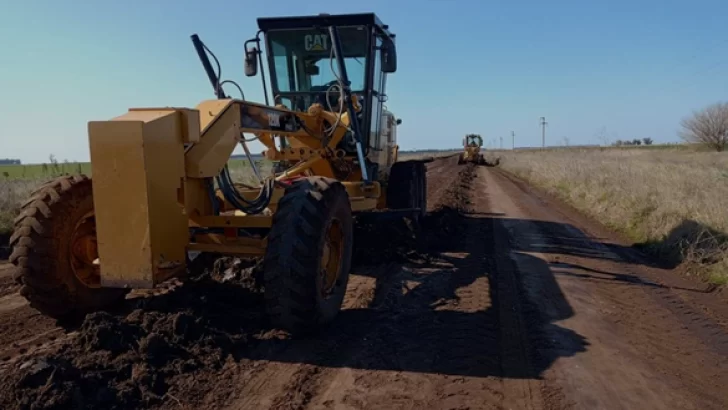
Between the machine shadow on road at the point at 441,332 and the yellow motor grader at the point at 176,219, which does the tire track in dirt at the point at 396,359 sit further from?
the yellow motor grader at the point at 176,219

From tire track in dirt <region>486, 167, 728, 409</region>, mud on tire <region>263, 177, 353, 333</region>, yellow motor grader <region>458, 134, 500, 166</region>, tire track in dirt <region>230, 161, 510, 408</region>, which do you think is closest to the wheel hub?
mud on tire <region>263, 177, 353, 333</region>

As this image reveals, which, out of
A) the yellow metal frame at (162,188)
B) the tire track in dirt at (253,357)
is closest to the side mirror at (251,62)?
the yellow metal frame at (162,188)

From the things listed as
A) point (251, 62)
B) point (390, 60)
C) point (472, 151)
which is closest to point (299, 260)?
point (390, 60)

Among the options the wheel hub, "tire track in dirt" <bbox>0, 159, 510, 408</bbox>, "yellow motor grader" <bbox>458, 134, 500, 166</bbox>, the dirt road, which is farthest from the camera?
"yellow motor grader" <bbox>458, 134, 500, 166</bbox>

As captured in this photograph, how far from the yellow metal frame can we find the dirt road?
514 millimetres

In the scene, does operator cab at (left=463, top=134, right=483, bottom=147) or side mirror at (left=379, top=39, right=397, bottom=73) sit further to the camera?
operator cab at (left=463, top=134, right=483, bottom=147)

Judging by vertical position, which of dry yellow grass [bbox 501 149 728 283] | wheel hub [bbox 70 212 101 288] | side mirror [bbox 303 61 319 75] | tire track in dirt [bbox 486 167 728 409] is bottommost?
tire track in dirt [bbox 486 167 728 409]

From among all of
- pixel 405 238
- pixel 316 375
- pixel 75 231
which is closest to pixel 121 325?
pixel 75 231

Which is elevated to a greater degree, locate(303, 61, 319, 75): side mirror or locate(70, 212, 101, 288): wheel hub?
locate(303, 61, 319, 75): side mirror

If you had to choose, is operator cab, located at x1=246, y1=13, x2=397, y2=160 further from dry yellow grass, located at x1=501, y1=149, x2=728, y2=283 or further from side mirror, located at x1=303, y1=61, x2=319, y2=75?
dry yellow grass, located at x1=501, y1=149, x2=728, y2=283

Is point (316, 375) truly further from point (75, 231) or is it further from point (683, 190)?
point (683, 190)

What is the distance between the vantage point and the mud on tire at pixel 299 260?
461 centimetres

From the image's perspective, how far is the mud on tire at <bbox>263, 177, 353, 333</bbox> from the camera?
4.61 m

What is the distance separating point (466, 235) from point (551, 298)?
4.28 metres
